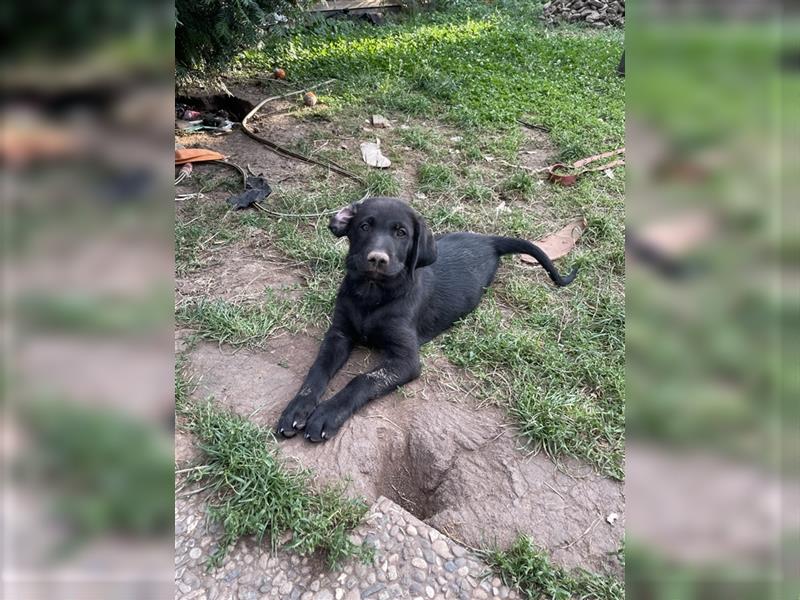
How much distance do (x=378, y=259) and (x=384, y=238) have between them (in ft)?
0.55

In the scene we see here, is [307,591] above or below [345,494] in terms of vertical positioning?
below

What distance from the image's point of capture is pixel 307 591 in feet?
7.58

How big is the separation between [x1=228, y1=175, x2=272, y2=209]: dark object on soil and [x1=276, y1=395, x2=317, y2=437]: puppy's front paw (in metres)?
2.59

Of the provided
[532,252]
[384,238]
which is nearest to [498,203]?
[532,252]

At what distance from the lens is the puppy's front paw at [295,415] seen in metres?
3.01

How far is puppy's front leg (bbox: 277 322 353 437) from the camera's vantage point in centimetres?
304

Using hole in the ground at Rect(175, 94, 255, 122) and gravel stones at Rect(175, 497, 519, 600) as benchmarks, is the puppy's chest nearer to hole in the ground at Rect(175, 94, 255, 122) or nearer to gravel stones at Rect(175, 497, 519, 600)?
gravel stones at Rect(175, 497, 519, 600)
